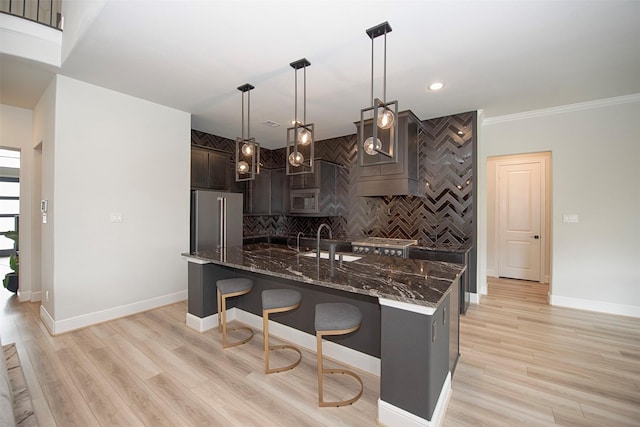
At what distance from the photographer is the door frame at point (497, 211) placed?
206 inches

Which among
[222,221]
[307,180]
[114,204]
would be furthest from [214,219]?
[307,180]

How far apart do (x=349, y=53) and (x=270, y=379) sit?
9.49 ft

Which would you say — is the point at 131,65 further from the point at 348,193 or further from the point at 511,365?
the point at 511,365

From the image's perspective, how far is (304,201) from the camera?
542 centimetres

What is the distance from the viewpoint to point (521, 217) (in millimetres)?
5516

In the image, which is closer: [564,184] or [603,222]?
[603,222]

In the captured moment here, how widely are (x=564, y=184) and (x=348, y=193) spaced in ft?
10.7

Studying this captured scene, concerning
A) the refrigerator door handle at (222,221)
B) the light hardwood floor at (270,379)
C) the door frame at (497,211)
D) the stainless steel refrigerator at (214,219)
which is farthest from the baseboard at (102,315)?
the door frame at (497,211)

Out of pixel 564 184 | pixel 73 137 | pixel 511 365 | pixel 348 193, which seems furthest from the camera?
pixel 348 193

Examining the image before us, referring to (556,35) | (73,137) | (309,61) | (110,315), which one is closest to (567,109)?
(556,35)

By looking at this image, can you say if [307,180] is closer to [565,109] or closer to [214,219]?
[214,219]

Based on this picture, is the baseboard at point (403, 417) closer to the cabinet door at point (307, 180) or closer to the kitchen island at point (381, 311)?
the kitchen island at point (381, 311)

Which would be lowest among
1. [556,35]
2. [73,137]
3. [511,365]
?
[511,365]

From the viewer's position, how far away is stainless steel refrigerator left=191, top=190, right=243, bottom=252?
4201mm
